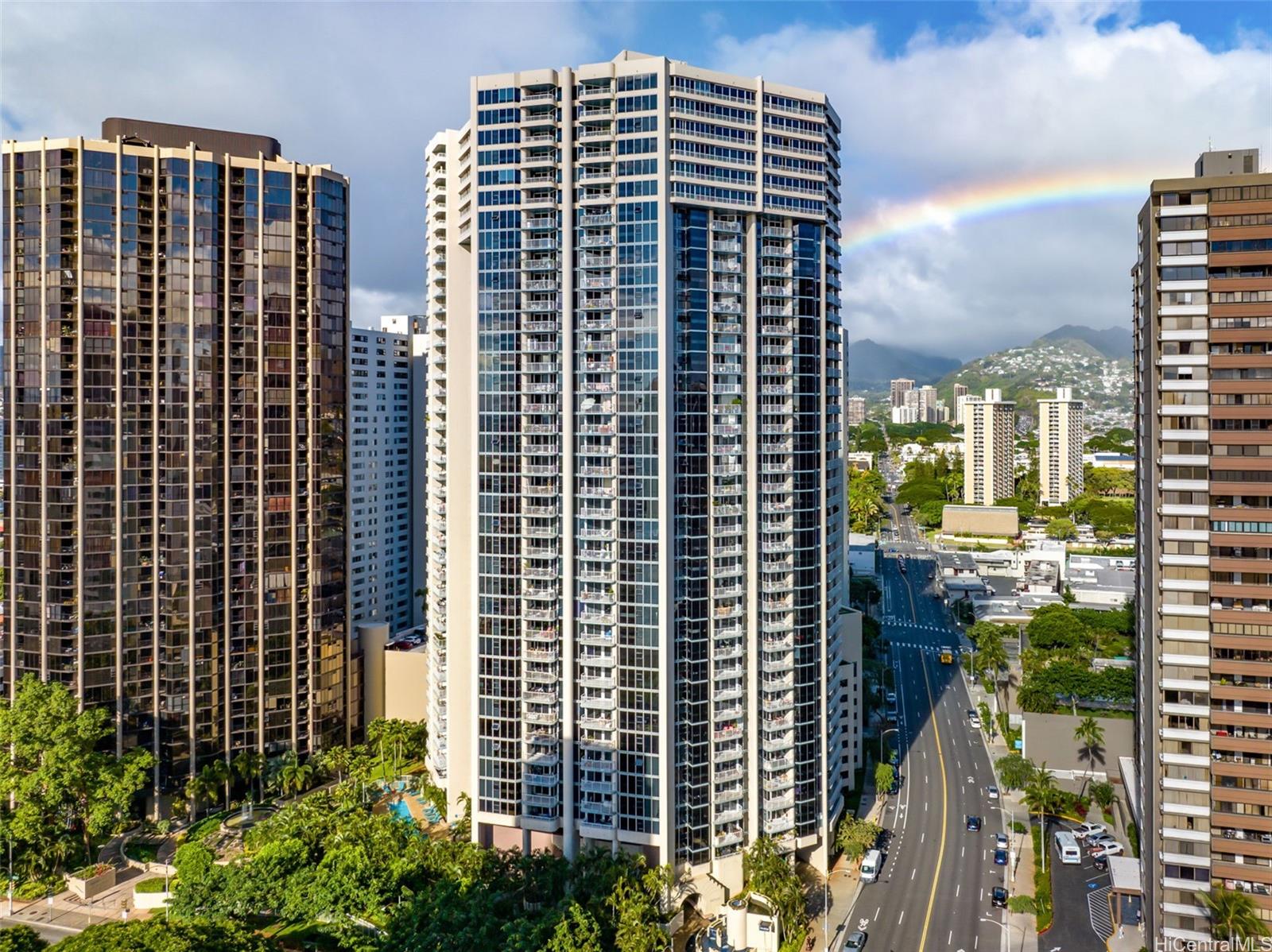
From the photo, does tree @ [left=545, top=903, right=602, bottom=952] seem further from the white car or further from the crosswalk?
the white car

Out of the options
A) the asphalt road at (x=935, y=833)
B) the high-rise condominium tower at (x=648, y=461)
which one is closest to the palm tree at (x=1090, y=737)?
the asphalt road at (x=935, y=833)

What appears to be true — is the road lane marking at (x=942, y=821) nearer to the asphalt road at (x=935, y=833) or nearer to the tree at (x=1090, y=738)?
the asphalt road at (x=935, y=833)

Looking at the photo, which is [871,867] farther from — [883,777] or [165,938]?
[165,938]

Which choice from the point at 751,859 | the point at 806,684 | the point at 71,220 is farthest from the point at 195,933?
the point at 71,220

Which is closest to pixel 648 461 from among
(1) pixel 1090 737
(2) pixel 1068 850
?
(2) pixel 1068 850

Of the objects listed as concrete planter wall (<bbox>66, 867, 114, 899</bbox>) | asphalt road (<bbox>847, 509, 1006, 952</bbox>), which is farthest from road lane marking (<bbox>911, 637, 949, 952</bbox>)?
concrete planter wall (<bbox>66, 867, 114, 899</bbox>)

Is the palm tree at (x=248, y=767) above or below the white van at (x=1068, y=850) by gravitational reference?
above

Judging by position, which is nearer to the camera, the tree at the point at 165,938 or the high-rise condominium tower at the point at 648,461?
the tree at the point at 165,938
